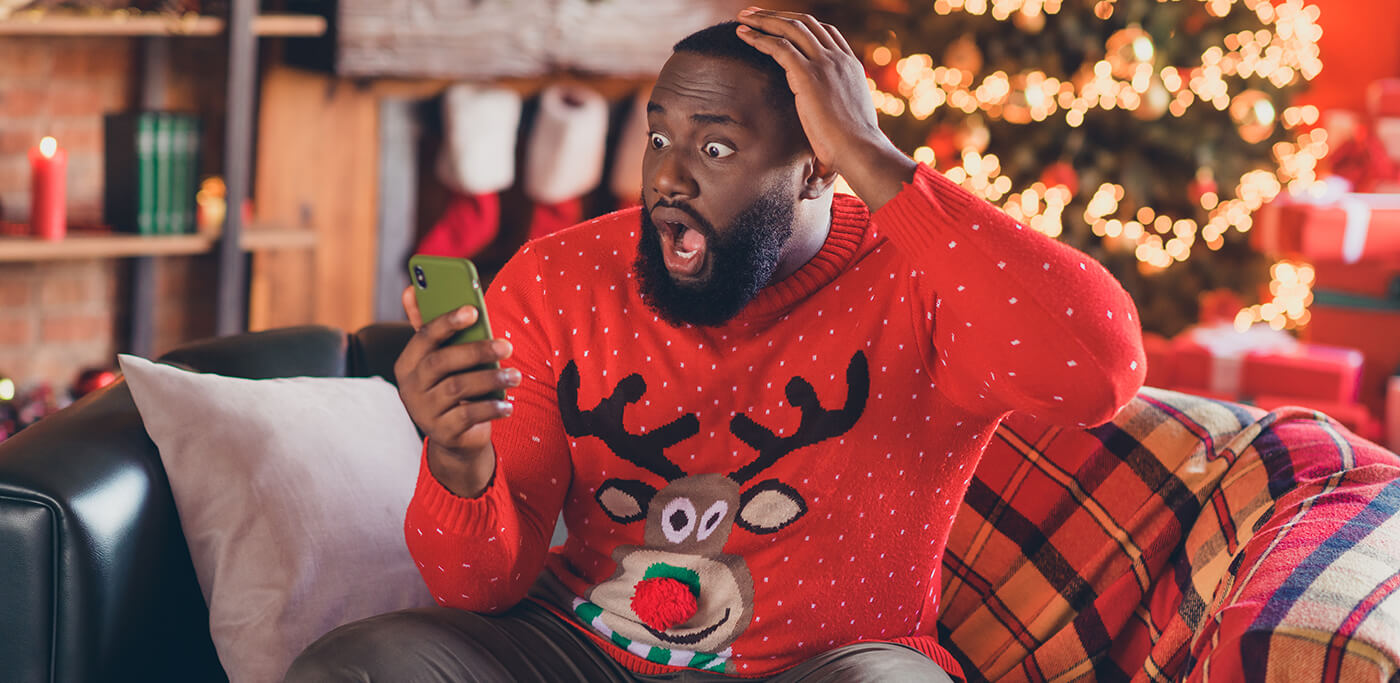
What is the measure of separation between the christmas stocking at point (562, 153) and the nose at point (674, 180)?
1950 mm

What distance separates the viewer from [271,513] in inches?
56.2

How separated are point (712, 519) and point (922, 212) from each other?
16.1 inches

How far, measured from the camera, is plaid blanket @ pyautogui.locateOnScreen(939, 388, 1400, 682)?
4.04ft

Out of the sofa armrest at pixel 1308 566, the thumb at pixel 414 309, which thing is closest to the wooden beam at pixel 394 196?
the thumb at pixel 414 309

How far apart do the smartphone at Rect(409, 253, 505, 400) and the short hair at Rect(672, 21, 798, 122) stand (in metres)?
0.38

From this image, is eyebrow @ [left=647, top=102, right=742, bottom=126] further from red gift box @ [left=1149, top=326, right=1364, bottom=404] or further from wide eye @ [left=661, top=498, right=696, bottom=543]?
red gift box @ [left=1149, top=326, right=1364, bottom=404]

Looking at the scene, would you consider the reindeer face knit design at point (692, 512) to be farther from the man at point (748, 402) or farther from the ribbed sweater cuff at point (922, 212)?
the ribbed sweater cuff at point (922, 212)

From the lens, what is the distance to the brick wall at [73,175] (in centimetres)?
269

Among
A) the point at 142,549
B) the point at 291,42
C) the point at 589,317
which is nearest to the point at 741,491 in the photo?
the point at 589,317

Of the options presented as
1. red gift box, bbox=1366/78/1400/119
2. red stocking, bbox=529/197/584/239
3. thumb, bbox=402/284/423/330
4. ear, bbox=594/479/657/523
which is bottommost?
ear, bbox=594/479/657/523

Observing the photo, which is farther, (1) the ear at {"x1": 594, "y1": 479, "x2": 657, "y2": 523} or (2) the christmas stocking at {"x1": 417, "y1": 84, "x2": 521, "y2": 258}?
(2) the christmas stocking at {"x1": 417, "y1": 84, "x2": 521, "y2": 258}

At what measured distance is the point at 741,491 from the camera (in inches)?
53.2

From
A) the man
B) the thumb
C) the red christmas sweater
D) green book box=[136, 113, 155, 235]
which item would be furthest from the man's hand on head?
green book box=[136, 113, 155, 235]

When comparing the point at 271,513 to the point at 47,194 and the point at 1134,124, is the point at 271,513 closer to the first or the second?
the point at 47,194
